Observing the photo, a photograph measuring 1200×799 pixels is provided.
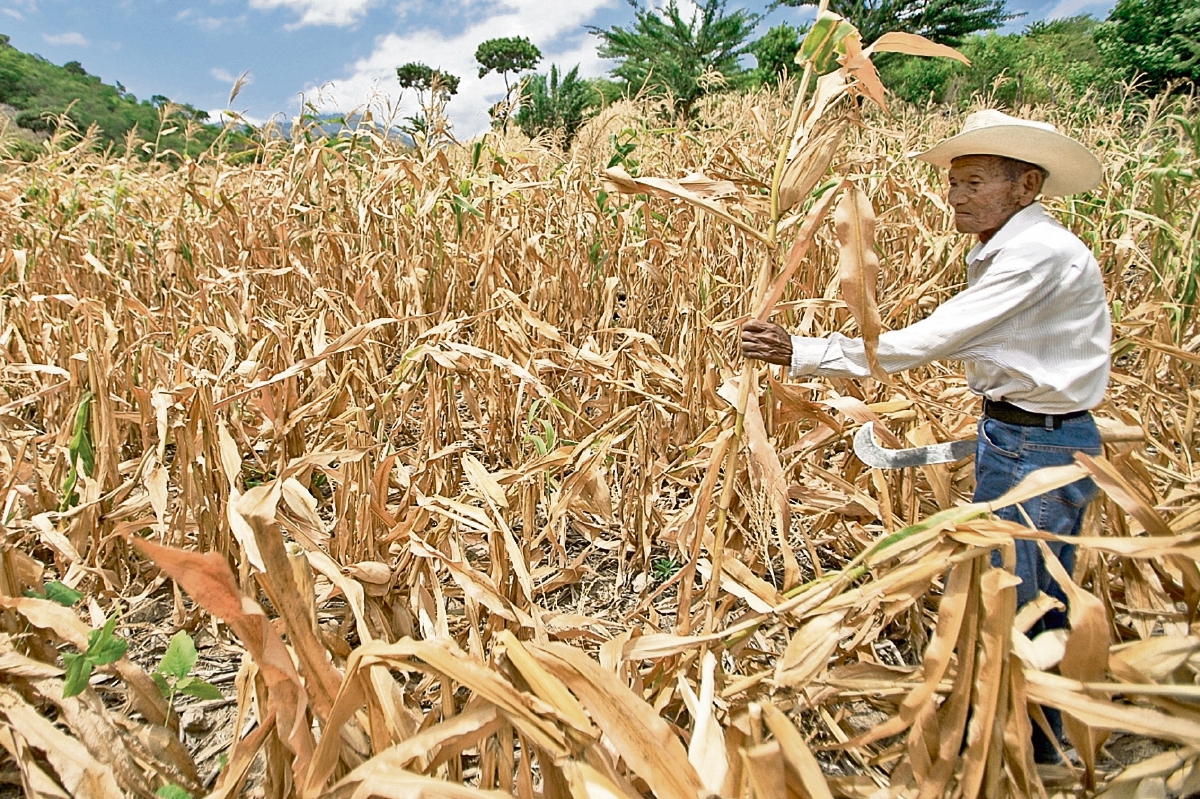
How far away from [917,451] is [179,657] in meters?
1.24

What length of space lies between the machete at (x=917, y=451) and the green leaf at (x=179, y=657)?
3.72 feet

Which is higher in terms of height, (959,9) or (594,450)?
(959,9)

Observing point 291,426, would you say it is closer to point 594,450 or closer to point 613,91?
point 594,450

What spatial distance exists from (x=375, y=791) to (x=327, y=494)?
5.26 ft

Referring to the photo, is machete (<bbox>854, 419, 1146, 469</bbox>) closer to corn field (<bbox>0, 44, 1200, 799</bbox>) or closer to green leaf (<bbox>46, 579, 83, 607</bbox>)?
corn field (<bbox>0, 44, 1200, 799</bbox>)

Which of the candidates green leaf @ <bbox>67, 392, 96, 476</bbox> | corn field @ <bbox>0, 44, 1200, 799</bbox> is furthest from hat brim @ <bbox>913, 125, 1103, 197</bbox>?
green leaf @ <bbox>67, 392, 96, 476</bbox>

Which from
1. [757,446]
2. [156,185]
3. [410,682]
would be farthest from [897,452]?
[156,185]

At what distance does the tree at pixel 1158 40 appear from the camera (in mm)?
12406

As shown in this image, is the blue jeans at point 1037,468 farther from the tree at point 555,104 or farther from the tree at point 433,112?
the tree at point 555,104

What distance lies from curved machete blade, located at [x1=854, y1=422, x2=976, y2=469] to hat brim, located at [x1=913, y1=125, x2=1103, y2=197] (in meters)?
0.55

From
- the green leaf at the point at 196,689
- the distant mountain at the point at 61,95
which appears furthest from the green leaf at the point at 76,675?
the distant mountain at the point at 61,95

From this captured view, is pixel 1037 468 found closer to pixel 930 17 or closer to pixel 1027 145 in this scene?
pixel 1027 145

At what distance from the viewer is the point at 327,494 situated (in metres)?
2.14

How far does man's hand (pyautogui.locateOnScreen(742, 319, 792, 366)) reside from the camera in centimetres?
106
